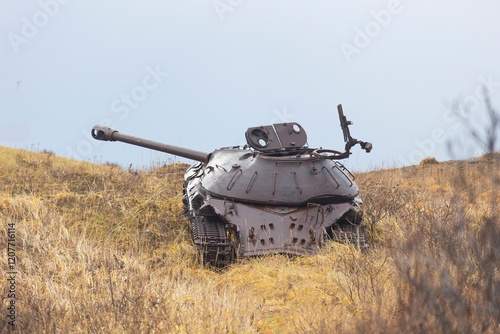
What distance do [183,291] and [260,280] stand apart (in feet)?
2.97

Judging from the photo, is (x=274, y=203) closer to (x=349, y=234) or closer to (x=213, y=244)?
(x=213, y=244)

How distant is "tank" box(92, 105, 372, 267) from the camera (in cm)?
580

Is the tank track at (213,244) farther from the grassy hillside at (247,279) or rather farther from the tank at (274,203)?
the grassy hillside at (247,279)

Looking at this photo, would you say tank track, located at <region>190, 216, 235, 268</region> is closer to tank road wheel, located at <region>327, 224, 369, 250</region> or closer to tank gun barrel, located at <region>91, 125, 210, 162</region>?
tank road wheel, located at <region>327, 224, 369, 250</region>

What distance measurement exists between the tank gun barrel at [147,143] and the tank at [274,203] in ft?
4.47

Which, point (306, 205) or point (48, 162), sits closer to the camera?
point (306, 205)

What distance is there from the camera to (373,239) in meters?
6.89

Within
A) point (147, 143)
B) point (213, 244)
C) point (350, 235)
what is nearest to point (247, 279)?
point (213, 244)

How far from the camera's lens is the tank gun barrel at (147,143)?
27.0 feet

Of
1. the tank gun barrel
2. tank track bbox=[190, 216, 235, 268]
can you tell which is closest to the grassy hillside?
tank track bbox=[190, 216, 235, 268]

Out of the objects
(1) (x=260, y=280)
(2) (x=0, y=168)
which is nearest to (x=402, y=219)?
(1) (x=260, y=280)

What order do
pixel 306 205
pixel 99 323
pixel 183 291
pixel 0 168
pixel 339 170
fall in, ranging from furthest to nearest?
pixel 0 168 → pixel 339 170 → pixel 306 205 → pixel 183 291 → pixel 99 323

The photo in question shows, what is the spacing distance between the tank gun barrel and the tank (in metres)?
1.36

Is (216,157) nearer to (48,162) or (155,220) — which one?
(155,220)
